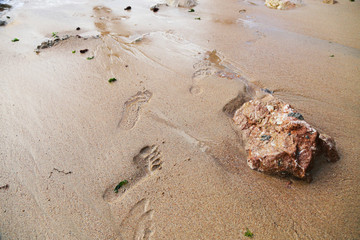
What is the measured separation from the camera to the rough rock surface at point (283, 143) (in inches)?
81.9

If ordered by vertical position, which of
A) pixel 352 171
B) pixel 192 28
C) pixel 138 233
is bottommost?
pixel 138 233

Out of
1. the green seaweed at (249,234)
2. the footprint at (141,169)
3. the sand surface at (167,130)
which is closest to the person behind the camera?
the green seaweed at (249,234)

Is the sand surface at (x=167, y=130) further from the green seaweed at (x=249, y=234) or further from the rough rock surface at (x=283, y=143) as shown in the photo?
the rough rock surface at (x=283, y=143)

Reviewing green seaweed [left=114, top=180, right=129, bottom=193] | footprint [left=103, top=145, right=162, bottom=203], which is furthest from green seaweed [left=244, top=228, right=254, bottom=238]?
green seaweed [left=114, top=180, right=129, bottom=193]

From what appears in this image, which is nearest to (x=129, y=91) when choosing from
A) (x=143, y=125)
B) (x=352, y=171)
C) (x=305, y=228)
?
(x=143, y=125)

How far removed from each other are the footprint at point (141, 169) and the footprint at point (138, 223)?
9.0 inches

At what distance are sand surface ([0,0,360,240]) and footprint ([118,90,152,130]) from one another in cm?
2

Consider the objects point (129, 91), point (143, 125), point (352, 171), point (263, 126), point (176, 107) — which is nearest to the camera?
point (352, 171)

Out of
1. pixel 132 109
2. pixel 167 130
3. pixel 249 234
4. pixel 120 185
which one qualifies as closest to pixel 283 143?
pixel 249 234

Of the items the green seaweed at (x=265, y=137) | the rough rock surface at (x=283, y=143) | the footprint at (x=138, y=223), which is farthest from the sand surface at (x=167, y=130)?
the green seaweed at (x=265, y=137)

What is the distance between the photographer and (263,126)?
245cm

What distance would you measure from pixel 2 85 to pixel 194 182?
4.09 m

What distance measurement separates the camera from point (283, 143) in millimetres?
2127

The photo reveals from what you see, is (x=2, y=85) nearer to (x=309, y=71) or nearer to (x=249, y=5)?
(x=309, y=71)
